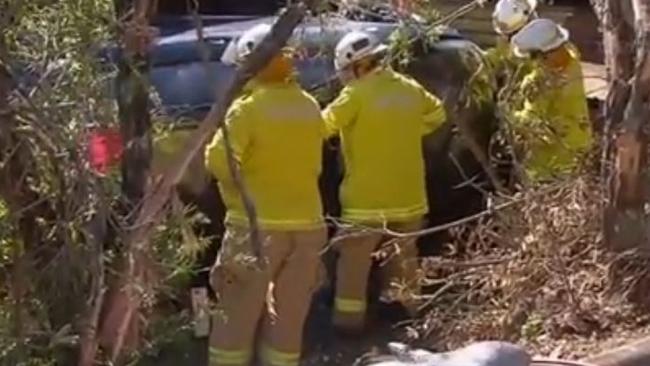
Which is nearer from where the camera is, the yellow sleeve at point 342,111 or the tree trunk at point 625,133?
the tree trunk at point 625,133

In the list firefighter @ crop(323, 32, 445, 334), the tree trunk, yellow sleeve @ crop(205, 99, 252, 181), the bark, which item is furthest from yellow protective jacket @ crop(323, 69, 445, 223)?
the bark

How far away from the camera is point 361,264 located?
796cm

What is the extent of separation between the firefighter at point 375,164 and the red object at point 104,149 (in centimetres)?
420

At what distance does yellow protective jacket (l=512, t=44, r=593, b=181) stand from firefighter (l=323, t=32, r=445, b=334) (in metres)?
0.73

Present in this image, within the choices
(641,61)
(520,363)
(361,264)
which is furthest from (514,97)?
(520,363)

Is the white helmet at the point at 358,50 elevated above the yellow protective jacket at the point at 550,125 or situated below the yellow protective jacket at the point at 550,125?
above

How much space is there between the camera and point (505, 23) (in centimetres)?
852

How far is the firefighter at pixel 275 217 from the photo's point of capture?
6.92 m

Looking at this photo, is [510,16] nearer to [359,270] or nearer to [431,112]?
[431,112]

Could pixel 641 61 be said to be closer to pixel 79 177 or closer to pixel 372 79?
pixel 372 79

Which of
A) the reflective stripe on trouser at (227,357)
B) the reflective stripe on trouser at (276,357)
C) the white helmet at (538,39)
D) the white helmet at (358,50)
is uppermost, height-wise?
the white helmet at (358,50)

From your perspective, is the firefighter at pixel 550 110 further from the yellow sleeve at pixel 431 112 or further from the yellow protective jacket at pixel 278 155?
the yellow protective jacket at pixel 278 155

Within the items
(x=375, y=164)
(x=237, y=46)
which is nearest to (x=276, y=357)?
(x=375, y=164)

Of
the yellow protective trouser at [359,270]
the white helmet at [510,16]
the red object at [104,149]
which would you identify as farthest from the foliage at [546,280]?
the red object at [104,149]
